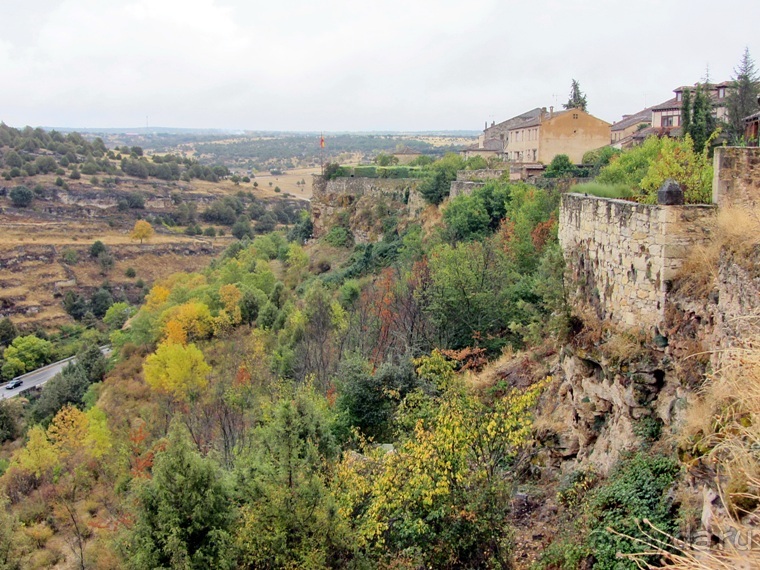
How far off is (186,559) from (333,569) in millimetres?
2702

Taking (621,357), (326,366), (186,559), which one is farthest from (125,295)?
(621,357)

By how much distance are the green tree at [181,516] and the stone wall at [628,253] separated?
7.59 meters

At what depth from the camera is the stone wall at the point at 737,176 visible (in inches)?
344

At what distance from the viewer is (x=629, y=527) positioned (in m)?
7.83

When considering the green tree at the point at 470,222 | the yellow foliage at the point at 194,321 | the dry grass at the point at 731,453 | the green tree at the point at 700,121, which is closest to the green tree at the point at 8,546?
the dry grass at the point at 731,453

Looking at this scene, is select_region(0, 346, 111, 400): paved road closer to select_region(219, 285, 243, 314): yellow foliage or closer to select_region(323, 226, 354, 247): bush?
select_region(219, 285, 243, 314): yellow foliage

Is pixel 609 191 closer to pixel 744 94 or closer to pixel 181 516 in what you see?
pixel 181 516

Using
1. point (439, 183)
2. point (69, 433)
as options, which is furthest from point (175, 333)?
point (439, 183)

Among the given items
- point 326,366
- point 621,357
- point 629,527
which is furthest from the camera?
point 326,366

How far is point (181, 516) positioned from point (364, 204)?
35.2 meters

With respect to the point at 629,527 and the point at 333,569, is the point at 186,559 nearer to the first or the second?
the point at 333,569

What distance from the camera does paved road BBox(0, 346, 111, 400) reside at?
52.7 meters

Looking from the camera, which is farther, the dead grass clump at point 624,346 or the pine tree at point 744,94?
the pine tree at point 744,94

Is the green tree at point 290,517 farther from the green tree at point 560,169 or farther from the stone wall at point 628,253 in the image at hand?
the green tree at point 560,169
